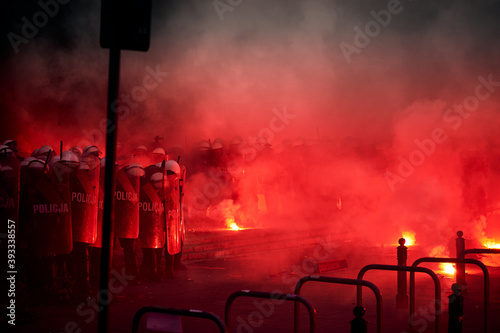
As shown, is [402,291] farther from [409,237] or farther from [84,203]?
[409,237]

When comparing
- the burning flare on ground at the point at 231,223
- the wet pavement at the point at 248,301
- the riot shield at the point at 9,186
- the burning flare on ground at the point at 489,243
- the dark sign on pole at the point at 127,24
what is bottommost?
the wet pavement at the point at 248,301

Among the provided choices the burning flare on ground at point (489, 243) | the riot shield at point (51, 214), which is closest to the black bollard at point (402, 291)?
the riot shield at point (51, 214)

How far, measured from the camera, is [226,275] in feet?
38.6

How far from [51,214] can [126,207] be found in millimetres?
1804

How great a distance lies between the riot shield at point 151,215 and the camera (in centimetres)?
1013

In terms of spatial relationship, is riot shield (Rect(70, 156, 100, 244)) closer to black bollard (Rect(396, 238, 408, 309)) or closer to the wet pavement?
the wet pavement

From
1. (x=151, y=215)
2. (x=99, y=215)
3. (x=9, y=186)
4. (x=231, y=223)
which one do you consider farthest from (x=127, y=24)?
(x=231, y=223)

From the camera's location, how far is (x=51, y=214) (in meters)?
7.80

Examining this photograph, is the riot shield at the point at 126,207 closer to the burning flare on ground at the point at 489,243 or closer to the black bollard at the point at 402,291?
the black bollard at the point at 402,291

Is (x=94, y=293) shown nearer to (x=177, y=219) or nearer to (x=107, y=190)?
(x=177, y=219)

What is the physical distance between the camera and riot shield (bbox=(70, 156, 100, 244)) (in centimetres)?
842

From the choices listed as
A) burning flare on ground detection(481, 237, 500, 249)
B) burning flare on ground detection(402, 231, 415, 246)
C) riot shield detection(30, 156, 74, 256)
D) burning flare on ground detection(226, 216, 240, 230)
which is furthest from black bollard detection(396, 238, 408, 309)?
burning flare on ground detection(226, 216, 240, 230)

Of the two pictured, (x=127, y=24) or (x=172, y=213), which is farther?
(x=172, y=213)

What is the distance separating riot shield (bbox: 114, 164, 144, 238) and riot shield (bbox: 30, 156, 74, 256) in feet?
5.00
